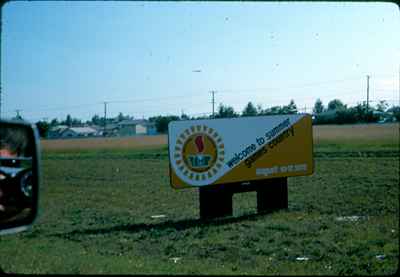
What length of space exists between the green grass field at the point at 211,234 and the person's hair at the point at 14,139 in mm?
2454

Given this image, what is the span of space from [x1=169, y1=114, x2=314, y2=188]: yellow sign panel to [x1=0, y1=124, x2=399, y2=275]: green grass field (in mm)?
741

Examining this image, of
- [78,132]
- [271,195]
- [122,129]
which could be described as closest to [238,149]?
[271,195]

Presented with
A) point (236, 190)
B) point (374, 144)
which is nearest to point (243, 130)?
point (236, 190)

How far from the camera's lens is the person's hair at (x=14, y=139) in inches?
101

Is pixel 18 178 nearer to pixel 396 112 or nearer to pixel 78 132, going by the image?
pixel 78 132

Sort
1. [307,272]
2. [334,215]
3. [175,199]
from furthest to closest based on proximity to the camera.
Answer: [175,199] < [334,215] < [307,272]

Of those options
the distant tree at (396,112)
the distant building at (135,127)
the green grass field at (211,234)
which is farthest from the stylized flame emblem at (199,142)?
the distant building at (135,127)

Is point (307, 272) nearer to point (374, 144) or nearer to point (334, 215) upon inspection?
point (334, 215)

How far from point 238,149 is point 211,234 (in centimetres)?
219

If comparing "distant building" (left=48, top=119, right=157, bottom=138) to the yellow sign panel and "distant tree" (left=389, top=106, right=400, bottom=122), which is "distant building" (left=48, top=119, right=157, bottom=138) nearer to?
the yellow sign panel

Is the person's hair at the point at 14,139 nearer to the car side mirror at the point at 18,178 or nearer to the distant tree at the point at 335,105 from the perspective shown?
the car side mirror at the point at 18,178

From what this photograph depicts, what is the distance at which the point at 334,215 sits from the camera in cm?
835

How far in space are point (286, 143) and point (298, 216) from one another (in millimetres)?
1491

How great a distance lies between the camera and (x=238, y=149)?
8.98 m
